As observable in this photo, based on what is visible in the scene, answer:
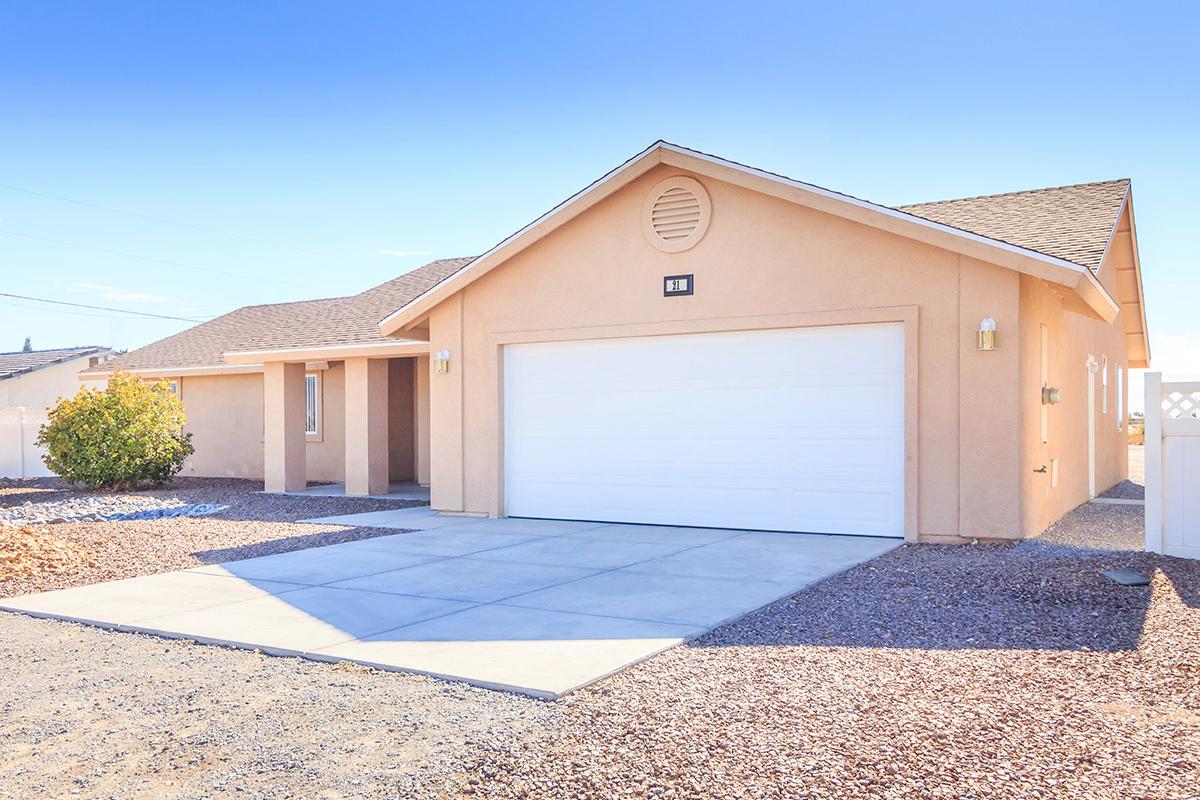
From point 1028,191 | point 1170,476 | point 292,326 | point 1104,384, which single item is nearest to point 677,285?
point 1170,476

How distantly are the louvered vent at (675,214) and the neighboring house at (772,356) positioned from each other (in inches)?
1.1

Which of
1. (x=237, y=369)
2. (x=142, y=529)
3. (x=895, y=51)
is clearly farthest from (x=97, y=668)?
(x=237, y=369)

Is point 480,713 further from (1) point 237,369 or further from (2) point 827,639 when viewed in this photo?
(1) point 237,369

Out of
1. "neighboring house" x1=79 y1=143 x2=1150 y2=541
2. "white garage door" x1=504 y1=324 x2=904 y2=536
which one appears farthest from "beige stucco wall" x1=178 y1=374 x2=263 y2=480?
"white garage door" x1=504 y1=324 x2=904 y2=536

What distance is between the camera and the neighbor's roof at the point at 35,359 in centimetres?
3300

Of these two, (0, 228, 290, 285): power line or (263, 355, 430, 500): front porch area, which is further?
(0, 228, 290, 285): power line

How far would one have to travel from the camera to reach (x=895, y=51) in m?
15.4

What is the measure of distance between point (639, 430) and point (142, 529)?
649cm

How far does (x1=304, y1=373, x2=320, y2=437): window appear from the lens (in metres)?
20.3

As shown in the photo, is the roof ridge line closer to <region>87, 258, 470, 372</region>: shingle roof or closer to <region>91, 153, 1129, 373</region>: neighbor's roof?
<region>91, 153, 1129, 373</region>: neighbor's roof

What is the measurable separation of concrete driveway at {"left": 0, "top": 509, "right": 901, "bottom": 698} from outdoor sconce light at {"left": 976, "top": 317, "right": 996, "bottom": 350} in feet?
7.62

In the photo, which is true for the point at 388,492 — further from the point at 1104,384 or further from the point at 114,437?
the point at 1104,384

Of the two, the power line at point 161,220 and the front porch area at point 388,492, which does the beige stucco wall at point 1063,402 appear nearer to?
the front porch area at point 388,492

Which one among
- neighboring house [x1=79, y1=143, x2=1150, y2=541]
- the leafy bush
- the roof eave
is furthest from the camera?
the leafy bush
